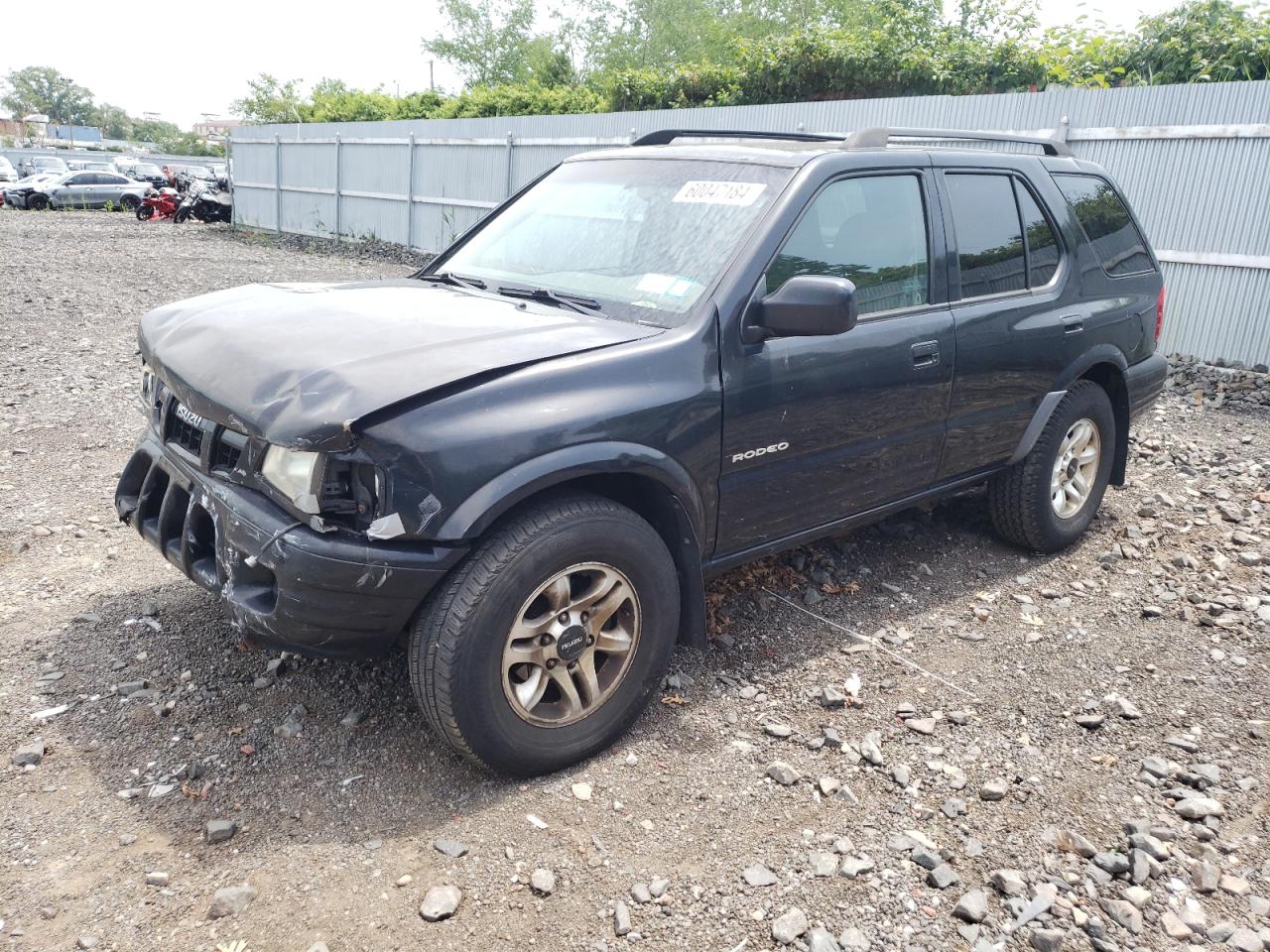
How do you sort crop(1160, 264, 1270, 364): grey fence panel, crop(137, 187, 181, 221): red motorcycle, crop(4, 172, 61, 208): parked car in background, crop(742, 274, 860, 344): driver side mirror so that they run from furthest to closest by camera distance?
1. crop(4, 172, 61, 208): parked car in background
2. crop(137, 187, 181, 221): red motorcycle
3. crop(1160, 264, 1270, 364): grey fence panel
4. crop(742, 274, 860, 344): driver side mirror

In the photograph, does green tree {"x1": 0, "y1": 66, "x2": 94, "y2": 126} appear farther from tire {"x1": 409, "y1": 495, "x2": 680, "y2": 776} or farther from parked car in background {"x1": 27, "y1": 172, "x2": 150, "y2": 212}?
tire {"x1": 409, "y1": 495, "x2": 680, "y2": 776}

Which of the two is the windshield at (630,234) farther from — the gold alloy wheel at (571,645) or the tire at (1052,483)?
the tire at (1052,483)

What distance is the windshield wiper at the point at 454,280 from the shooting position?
3982mm

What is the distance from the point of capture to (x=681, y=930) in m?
2.55

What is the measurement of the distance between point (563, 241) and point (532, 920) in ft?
8.16

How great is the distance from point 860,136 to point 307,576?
2702 millimetres

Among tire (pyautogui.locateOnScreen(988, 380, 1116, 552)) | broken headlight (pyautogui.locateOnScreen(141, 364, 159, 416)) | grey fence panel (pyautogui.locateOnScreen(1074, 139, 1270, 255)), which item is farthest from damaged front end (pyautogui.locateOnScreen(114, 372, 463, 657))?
grey fence panel (pyautogui.locateOnScreen(1074, 139, 1270, 255))

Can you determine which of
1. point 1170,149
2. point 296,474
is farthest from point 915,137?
point 1170,149

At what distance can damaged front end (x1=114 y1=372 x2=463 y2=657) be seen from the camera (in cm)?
270

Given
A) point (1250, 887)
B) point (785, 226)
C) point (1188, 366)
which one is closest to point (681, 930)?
point (1250, 887)

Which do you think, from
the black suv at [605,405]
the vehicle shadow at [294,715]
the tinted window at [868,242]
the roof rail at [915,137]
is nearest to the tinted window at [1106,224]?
the black suv at [605,405]

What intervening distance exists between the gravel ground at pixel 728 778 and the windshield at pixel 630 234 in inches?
57.3

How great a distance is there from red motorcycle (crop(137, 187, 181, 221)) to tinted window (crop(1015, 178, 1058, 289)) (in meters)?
29.3

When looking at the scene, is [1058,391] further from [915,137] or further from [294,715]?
[294,715]
